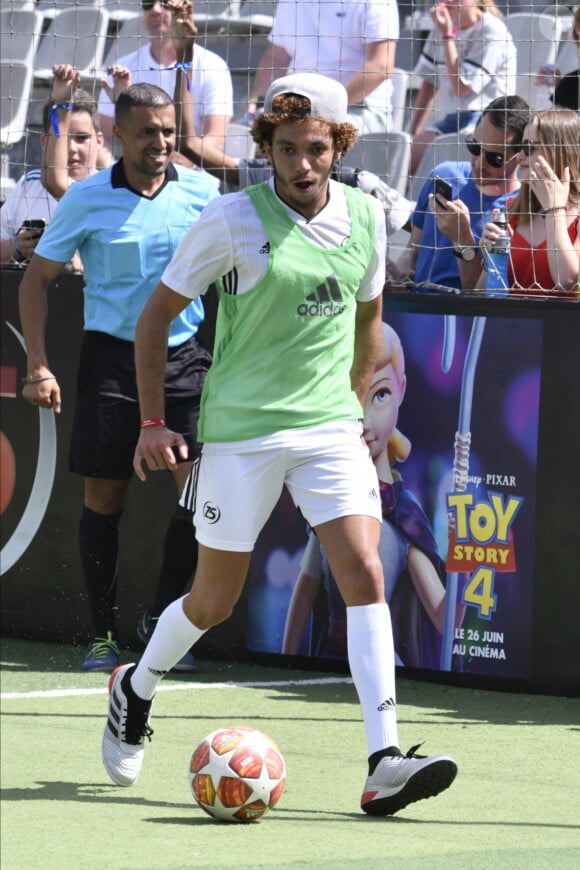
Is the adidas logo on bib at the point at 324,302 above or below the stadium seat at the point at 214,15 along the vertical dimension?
below

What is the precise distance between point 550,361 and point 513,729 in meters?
1.63

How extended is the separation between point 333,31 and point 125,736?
4509mm

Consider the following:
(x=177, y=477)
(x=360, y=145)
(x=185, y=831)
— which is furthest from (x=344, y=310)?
(x=360, y=145)

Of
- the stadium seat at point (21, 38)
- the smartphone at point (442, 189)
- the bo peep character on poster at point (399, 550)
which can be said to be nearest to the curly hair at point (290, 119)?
the bo peep character on poster at point (399, 550)

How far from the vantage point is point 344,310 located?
5234 millimetres

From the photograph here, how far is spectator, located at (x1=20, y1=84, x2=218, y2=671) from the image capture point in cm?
731

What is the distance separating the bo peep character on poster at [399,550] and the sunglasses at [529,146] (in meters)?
1.02

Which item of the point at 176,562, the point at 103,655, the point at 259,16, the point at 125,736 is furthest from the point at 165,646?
the point at 259,16

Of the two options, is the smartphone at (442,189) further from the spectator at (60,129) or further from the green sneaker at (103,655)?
the green sneaker at (103,655)

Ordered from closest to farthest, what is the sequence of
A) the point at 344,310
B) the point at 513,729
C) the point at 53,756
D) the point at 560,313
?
the point at 344,310 < the point at 53,756 < the point at 513,729 < the point at 560,313

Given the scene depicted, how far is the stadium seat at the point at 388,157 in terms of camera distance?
8.84m

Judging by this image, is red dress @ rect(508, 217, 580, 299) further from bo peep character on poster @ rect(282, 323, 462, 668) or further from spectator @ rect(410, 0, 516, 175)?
spectator @ rect(410, 0, 516, 175)

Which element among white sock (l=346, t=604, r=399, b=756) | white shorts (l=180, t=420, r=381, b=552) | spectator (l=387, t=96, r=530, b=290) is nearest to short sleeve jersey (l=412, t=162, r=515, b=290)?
spectator (l=387, t=96, r=530, b=290)

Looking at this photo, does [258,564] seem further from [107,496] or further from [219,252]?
[219,252]
